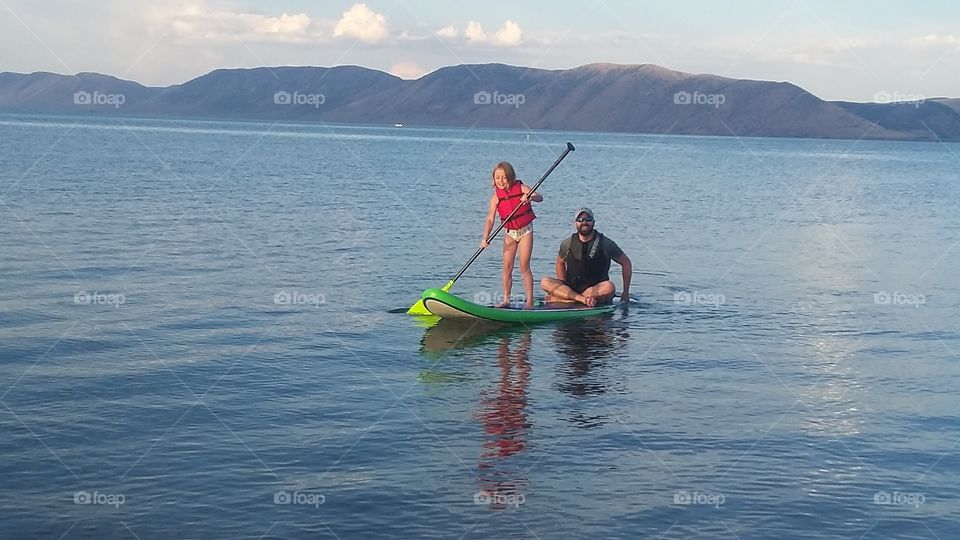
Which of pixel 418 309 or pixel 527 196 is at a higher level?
pixel 527 196

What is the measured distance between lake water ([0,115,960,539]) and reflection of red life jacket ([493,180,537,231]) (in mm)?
1830

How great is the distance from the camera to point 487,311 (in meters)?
18.6

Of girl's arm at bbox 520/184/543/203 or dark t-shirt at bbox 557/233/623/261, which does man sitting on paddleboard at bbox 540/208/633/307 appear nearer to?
dark t-shirt at bbox 557/233/623/261

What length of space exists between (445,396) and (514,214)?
17.2 feet

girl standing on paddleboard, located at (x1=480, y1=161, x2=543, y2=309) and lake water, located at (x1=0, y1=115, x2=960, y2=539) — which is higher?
girl standing on paddleboard, located at (x1=480, y1=161, x2=543, y2=309)

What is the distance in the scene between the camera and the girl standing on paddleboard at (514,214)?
18.1 m

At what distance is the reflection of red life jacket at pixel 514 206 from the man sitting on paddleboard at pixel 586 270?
1.37 metres

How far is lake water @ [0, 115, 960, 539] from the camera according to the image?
10.0m

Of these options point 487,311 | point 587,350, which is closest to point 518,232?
point 487,311

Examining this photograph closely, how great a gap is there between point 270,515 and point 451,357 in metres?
6.86

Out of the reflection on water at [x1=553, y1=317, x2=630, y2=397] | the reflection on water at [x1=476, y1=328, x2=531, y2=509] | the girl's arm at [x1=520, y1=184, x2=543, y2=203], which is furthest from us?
the girl's arm at [x1=520, y1=184, x2=543, y2=203]

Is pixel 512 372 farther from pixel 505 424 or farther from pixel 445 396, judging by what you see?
pixel 505 424

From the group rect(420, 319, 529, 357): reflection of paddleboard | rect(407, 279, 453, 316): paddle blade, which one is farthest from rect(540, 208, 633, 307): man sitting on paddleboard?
rect(407, 279, 453, 316): paddle blade

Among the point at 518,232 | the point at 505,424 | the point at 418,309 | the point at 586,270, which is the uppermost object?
the point at 518,232
